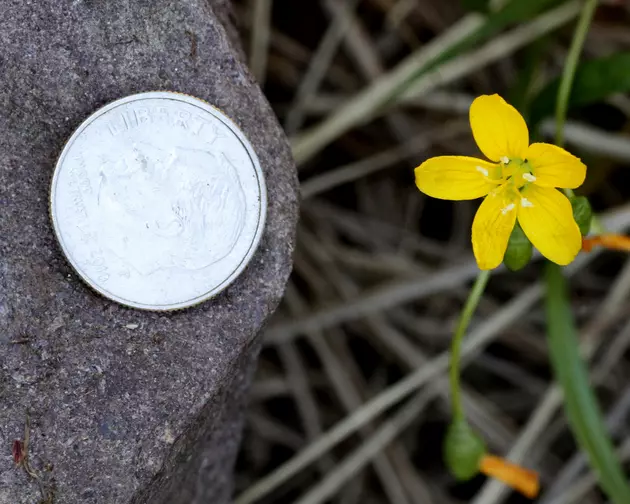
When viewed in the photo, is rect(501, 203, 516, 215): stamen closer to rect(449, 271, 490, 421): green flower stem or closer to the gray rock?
rect(449, 271, 490, 421): green flower stem

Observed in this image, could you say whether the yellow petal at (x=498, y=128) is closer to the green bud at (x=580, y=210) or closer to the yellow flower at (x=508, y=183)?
the yellow flower at (x=508, y=183)

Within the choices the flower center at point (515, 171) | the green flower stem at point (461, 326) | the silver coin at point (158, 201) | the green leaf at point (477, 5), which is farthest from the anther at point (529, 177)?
the green leaf at point (477, 5)

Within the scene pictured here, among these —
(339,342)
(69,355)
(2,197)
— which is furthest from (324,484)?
(2,197)

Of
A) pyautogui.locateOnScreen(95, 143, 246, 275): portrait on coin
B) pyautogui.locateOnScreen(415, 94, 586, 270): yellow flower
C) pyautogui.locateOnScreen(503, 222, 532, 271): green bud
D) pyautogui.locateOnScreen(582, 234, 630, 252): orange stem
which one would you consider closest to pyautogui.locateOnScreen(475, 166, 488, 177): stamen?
pyautogui.locateOnScreen(415, 94, 586, 270): yellow flower

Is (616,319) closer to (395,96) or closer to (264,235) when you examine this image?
(395,96)

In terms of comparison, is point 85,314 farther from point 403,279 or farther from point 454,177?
point 403,279

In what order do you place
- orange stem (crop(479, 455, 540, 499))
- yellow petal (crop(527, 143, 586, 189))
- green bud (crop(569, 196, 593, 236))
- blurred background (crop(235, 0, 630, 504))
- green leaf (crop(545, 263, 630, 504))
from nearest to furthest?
yellow petal (crop(527, 143, 586, 189)) < green bud (crop(569, 196, 593, 236)) < orange stem (crop(479, 455, 540, 499)) < green leaf (crop(545, 263, 630, 504)) < blurred background (crop(235, 0, 630, 504))

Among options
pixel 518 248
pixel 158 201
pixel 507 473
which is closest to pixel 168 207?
pixel 158 201
